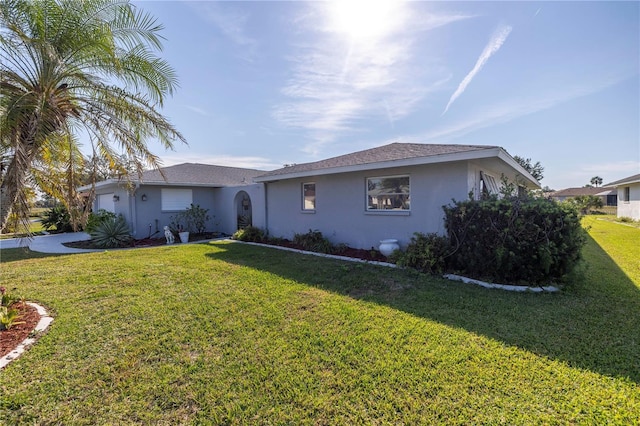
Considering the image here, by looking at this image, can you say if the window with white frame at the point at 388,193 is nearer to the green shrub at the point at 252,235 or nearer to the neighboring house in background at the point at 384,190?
the neighboring house in background at the point at 384,190

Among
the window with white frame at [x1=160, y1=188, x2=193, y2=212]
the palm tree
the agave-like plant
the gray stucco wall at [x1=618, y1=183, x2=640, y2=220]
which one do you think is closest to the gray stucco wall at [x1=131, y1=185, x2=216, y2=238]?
the window with white frame at [x1=160, y1=188, x2=193, y2=212]

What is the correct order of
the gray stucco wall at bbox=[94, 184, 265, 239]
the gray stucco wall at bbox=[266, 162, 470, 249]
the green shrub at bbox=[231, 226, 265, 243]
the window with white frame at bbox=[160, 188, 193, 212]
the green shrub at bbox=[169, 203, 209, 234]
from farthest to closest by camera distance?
the window with white frame at bbox=[160, 188, 193, 212] → the green shrub at bbox=[169, 203, 209, 234] → the gray stucco wall at bbox=[94, 184, 265, 239] → the green shrub at bbox=[231, 226, 265, 243] → the gray stucco wall at bbox=[266, 162, 470, 249]

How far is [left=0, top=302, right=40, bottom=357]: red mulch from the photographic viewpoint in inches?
147

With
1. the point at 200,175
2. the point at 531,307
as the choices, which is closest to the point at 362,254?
the point at 531,307

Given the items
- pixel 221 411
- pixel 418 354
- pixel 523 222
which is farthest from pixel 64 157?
pixel 523 222

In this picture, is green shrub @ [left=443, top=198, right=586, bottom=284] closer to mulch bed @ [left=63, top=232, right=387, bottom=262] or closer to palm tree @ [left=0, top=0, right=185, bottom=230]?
mulch bed @ [left=63, top=232, right=387, bottom=262]

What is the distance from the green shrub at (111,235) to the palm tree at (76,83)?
7.79m

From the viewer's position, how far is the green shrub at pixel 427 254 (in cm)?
721

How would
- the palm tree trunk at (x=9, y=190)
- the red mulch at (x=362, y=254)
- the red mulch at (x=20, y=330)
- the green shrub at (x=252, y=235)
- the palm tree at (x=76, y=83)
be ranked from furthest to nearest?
the green shrub at (x=252, y=235)
the red mulch at (x=362, y=254)
the palm tree at (x=76, y=83)
the palm tree trunk at (x=9, y=190)
the red mulch at (x=20, y=330)

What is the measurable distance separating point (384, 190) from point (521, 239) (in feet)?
14.0

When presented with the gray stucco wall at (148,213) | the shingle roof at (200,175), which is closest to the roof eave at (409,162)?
the shingle roof at (200,175)

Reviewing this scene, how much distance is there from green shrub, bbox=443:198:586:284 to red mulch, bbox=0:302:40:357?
27.7 ft

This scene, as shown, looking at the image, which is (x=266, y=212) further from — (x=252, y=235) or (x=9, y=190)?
(x=9, y=190)

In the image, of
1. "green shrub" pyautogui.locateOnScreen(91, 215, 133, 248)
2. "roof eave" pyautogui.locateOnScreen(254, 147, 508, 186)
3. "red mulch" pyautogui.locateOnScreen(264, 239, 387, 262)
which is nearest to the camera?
"roof eave" pyautogui.locateOnScreen(254, 147, 508, 186)
